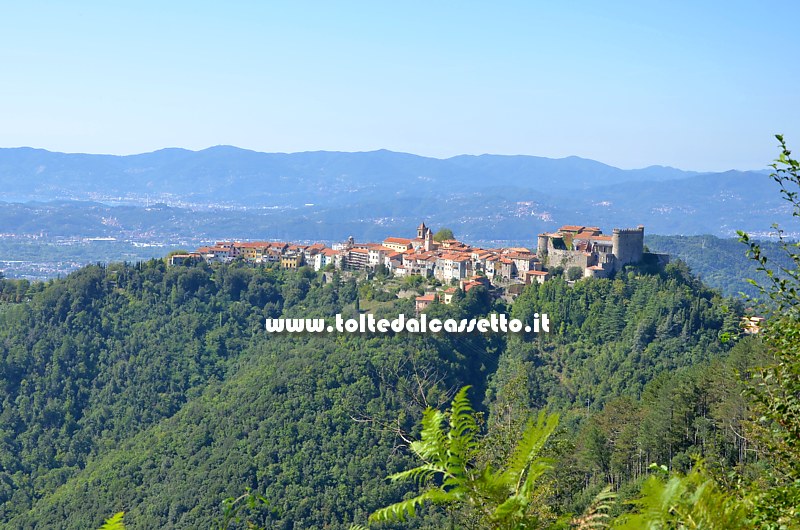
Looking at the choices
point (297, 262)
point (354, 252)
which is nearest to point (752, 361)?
point (354, 252)

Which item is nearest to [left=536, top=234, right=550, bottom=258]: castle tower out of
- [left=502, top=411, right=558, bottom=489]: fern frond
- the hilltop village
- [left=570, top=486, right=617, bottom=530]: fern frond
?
the hilltop village

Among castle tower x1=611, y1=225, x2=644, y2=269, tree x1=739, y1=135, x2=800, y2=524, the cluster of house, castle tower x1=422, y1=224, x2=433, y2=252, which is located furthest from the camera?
castle tower x1=422, y1=224, x2=433, y2=252

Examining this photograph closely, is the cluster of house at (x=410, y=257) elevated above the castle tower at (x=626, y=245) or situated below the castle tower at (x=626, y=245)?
below

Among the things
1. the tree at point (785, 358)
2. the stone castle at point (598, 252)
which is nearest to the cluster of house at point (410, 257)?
the stone castle at point (598, 252)

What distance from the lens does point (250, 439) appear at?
36688 millimetres

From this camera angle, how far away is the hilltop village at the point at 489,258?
47500mm

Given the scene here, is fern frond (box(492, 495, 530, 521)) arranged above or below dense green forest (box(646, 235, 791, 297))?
above

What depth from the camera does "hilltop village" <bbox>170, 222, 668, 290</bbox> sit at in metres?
47.5

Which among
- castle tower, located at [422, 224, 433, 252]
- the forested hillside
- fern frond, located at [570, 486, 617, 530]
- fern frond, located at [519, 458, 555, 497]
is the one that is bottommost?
the forested hillside

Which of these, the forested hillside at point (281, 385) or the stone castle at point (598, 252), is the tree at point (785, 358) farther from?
the stone castle at point (598, 252)

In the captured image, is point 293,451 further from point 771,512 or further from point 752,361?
point 771,512

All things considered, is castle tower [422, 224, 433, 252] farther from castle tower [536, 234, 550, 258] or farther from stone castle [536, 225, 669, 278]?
stone castle [536, 225, 669, 278]

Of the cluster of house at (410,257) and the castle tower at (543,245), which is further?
the castle tower at (543,245)

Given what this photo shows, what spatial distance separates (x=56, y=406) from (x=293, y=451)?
16.4m
